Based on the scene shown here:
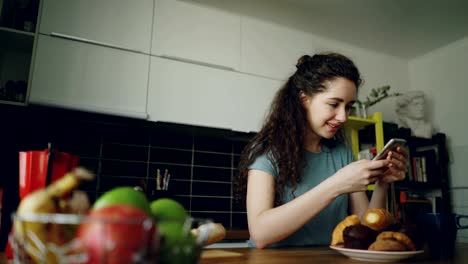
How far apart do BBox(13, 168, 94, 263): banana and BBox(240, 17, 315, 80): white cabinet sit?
7.36ft

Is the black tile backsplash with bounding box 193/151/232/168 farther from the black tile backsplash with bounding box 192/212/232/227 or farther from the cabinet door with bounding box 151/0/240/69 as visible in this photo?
the cabinet door with bounding box 151/0/240/69

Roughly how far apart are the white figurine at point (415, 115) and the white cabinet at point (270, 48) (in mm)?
1040

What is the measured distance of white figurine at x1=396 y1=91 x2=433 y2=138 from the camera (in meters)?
2.97

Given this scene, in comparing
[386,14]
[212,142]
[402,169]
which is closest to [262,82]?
[212,142]

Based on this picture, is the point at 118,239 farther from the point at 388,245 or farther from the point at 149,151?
the point at 149,151

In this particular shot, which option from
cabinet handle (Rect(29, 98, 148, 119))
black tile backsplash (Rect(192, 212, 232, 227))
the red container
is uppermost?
cabinet handle (Rect(29, 98, 148, 119))

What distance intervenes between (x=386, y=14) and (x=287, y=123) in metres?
1.83

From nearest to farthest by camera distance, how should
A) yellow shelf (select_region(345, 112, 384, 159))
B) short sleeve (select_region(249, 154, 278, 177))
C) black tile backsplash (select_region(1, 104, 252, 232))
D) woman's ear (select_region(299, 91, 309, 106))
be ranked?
short sleeve (select_region(249, 154, 278, 177)) < woman's ear (select_region(299, 91, 309, 106)) < black tile backsplash (select_region(1, 104, 252, 232)) < yellow shelf (select_region(345, 112, 384, 159))

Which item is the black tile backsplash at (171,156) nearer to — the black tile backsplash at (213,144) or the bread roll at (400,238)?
the black tile backsplash at (213,144)

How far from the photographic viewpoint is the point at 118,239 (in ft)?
0.86

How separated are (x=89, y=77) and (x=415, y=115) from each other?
2.60 meters

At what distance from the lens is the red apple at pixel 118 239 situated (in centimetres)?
26

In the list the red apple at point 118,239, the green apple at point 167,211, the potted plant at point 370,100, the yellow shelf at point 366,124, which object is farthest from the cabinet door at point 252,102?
Result: the red apple at point 118,239

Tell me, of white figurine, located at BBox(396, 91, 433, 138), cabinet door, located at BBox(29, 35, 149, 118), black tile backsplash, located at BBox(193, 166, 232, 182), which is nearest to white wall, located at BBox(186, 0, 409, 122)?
white figurine, located at BBox(396, 91, 433, 138)
